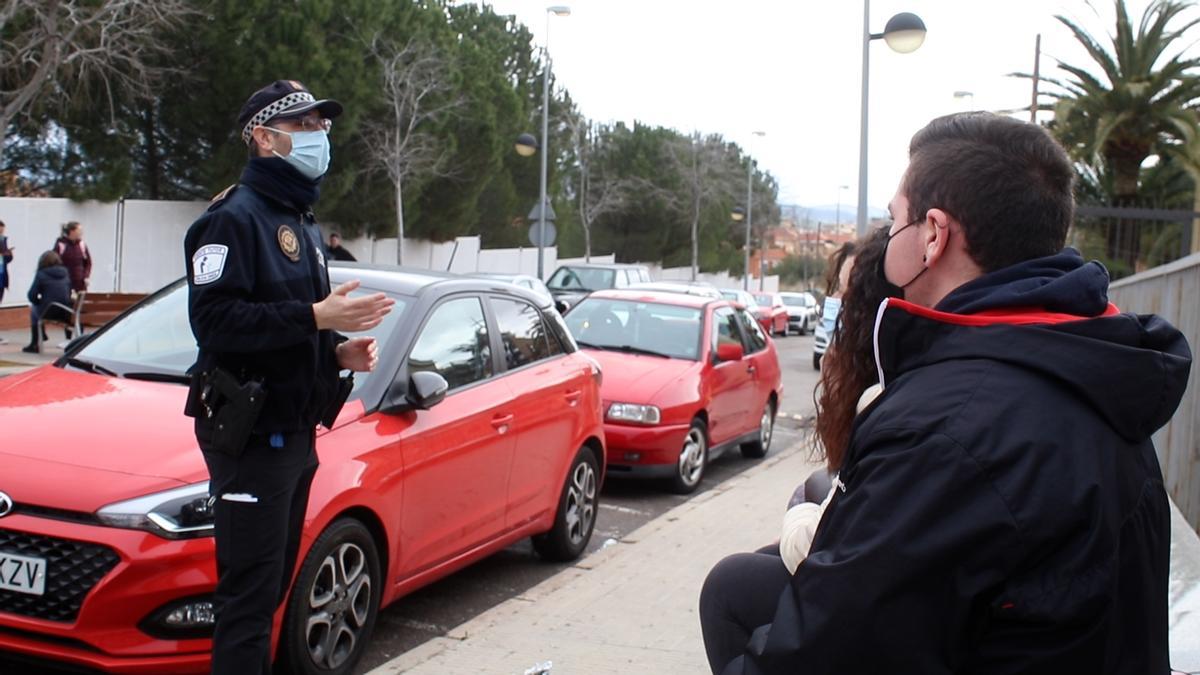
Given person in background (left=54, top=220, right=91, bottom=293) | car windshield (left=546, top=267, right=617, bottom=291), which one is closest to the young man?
person in background (left=54, top=220, right=91, bottom=293)

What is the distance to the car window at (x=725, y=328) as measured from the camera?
34.6 feet

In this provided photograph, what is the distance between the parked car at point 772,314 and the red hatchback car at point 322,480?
103 ft

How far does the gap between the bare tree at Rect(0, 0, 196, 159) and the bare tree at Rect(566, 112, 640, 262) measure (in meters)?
27.1

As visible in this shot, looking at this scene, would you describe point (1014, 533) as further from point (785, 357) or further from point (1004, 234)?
point (785, 357)

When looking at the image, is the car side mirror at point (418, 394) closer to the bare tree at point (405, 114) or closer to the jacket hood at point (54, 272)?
the jacket hood at point (54, 272)

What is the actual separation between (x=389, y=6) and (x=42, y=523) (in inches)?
1156

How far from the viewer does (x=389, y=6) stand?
103 feet

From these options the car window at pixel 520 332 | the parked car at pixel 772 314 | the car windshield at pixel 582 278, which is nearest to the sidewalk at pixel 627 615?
the car window at pixel 520 332

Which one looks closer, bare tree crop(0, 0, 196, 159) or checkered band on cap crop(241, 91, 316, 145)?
checkered band on cap crop(241, 91, 316, 145)

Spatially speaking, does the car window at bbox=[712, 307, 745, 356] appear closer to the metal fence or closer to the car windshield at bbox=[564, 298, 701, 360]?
the car windshield at bbox=[564, 298, 701, 360]

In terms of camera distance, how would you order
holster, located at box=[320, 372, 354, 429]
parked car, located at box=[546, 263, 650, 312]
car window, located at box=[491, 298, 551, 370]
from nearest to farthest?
holster, located at box=[320, 372, 354, 429], car window, located at box=[491, 298, 551, 370], parked car, located at box=[546, 263, 650, 312]

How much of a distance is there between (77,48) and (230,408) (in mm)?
19876

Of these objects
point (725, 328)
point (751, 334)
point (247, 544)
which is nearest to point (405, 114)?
point (751, 334)

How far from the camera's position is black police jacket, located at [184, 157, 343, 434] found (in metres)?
3.42
